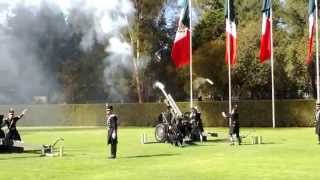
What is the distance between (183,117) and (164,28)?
43.1 m

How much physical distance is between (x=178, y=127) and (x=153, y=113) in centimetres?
3261

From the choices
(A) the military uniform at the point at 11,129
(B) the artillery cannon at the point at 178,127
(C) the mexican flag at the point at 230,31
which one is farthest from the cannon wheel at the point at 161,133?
(C) the mexican flag at the point at 230,31

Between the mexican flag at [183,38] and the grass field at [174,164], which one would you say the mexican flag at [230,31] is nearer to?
the mexican flag at [183,38]

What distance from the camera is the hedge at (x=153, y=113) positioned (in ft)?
188

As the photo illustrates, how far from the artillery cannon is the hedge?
23.3 metres

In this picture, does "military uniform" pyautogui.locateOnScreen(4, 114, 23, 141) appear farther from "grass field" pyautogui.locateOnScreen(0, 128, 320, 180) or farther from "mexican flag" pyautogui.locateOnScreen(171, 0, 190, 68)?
"mexican flag" pyautogui.locateOnScreen(171, 0, 190, 68)

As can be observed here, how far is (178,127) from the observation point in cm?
3173

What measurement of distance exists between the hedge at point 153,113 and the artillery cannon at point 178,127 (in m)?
23.3

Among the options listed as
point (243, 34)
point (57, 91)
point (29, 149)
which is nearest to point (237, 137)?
point (29, 149)

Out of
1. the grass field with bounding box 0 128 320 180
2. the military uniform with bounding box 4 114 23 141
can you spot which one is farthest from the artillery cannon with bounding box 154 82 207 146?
the military uniform with bounding box 4 114 23 141

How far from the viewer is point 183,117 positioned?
3344cm

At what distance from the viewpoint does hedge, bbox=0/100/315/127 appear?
2254 inches

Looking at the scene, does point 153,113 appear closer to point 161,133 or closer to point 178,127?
point 161,133

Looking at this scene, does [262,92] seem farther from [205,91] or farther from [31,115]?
[31,115]
